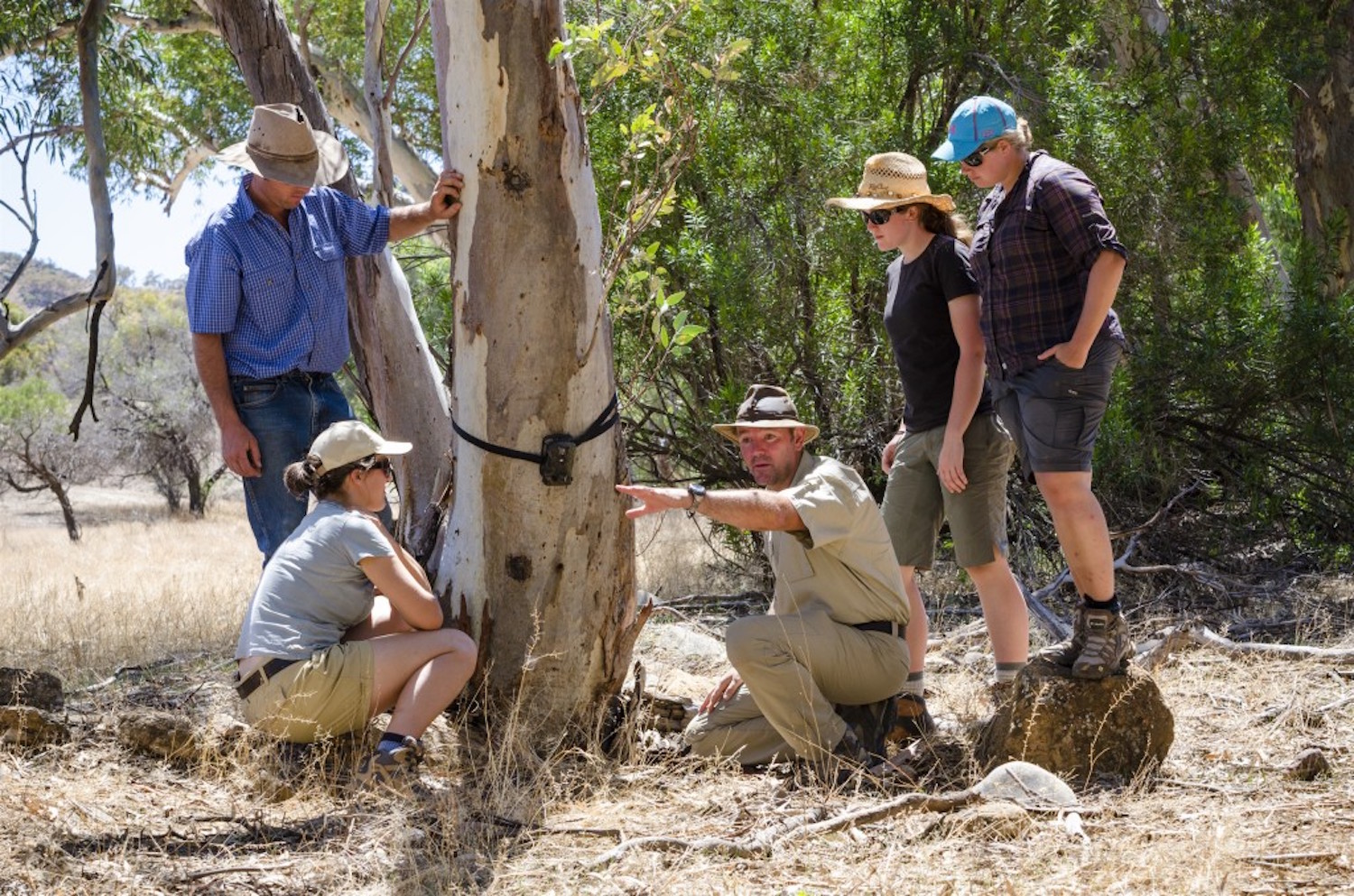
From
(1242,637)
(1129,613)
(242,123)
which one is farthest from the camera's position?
(242,123)

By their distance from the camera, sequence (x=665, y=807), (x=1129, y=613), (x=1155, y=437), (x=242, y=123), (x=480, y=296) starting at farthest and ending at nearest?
(x=242, y=123) < (x=1155, y=437) < (x=1129, y=613) < (x=480, y=296) < (x=665, y=807)

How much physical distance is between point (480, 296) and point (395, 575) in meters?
0.94

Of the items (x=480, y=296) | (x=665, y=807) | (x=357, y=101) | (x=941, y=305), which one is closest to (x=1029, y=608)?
(x=941, y=305)

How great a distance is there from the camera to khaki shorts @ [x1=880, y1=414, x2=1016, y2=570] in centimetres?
465

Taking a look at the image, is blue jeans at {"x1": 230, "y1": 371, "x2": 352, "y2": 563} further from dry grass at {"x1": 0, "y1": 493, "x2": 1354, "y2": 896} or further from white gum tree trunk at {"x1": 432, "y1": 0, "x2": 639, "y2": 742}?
dry grass at {"x1": 0, "y1": 493, "x2": 1354, "y2": 896}

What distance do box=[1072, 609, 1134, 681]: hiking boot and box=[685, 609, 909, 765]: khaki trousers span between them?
22.7 inches

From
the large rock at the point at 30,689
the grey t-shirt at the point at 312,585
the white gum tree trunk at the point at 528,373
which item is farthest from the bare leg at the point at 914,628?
the large rock at the point at 30,689

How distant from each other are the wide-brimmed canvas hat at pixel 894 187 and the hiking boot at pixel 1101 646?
4.90 ft

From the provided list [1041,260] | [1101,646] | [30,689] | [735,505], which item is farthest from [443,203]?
[1101,646]

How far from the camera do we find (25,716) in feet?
15.3

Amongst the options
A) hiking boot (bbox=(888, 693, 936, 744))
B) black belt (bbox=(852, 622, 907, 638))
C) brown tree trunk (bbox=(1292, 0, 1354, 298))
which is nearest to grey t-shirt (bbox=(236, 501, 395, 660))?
black belt (bbox=(852, 622, 907, 638))

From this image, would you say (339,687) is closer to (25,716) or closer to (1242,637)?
(25,716)

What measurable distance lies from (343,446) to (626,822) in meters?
1.48

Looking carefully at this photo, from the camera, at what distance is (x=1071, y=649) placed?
14.1ft
